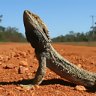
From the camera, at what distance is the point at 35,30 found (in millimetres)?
9430

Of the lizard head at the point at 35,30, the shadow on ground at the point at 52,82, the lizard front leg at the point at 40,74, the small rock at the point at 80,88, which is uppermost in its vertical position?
the lizard head at the point at 35,30

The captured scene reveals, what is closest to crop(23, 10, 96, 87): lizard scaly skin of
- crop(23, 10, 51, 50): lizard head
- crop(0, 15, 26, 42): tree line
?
crop(23, 10, 51, 50): lizard head

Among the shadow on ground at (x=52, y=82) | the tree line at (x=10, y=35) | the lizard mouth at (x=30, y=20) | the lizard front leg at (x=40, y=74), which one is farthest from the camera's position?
the tree line at (x=10, y=35)

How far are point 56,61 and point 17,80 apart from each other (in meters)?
1.25

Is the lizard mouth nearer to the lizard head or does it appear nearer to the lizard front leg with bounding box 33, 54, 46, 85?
the lizard head

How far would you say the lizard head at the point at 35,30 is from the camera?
9375 millimetres

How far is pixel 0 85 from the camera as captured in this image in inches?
379

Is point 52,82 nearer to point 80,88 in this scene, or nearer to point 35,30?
point 80,88

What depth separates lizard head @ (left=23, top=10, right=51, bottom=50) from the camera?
9.38 m

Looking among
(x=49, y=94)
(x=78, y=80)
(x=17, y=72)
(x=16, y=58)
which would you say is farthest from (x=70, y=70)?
(x=16, y=58)

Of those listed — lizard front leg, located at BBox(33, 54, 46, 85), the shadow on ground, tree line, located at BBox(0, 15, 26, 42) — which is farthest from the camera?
tree line, located at BBox(0, 15, 26, 42)

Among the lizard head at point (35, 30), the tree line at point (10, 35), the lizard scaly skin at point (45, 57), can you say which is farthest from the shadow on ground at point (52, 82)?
the tree line at point (10, 35)

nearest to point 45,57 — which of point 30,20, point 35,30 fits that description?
point 35,30

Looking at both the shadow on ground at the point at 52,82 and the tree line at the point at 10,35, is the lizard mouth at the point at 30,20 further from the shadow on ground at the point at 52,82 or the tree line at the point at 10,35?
the tree line at the point at 10,35
